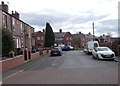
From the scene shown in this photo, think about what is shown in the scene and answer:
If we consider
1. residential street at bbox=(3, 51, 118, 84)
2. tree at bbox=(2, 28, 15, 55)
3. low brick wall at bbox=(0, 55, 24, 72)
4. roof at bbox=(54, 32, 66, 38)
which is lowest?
residential street at bbox=(3, 51, 118, 84)

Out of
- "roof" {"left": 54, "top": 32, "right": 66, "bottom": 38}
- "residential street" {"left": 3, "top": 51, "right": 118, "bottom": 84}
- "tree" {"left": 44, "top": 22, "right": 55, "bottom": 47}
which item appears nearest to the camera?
"residential street" {"left": 3, "top": 51, "right": 118, "bottom": 84}

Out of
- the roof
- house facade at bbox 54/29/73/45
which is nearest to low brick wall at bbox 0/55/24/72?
house facade at bbox 54/29/73/45

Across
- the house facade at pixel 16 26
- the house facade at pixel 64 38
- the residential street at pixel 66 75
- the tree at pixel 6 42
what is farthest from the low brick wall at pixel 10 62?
the house facade at pixel 64 38

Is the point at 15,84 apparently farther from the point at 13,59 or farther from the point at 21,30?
the point at 21,30

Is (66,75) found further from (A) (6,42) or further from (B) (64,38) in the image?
(B) (64,38)

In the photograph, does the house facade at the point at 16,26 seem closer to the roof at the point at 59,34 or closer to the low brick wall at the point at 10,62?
the low brick wall at the point at 10,62

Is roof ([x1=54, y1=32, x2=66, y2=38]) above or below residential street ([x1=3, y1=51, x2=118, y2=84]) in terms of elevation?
above

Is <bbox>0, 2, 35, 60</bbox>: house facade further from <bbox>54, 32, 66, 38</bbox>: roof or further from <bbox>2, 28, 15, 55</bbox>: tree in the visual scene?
<bbox>54, 32, 66, 38</bbox>: roof

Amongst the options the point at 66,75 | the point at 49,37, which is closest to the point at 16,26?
the point at 66,75

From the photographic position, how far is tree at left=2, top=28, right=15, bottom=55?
25.7m

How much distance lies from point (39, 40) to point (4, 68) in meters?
99.0

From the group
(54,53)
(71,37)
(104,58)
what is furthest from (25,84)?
(71,37)

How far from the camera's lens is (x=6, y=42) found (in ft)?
84.6

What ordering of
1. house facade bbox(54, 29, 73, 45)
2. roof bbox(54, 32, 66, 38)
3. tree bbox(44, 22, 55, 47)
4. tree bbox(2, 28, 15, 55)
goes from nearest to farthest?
1. tree bbox(2, 28, 15, 55)
2. tree bbox(44, 22, 55, 47)
3. house facade bbox(54, 29, 73, 45)
4. roof bbox(54, 32, 66, 38)
